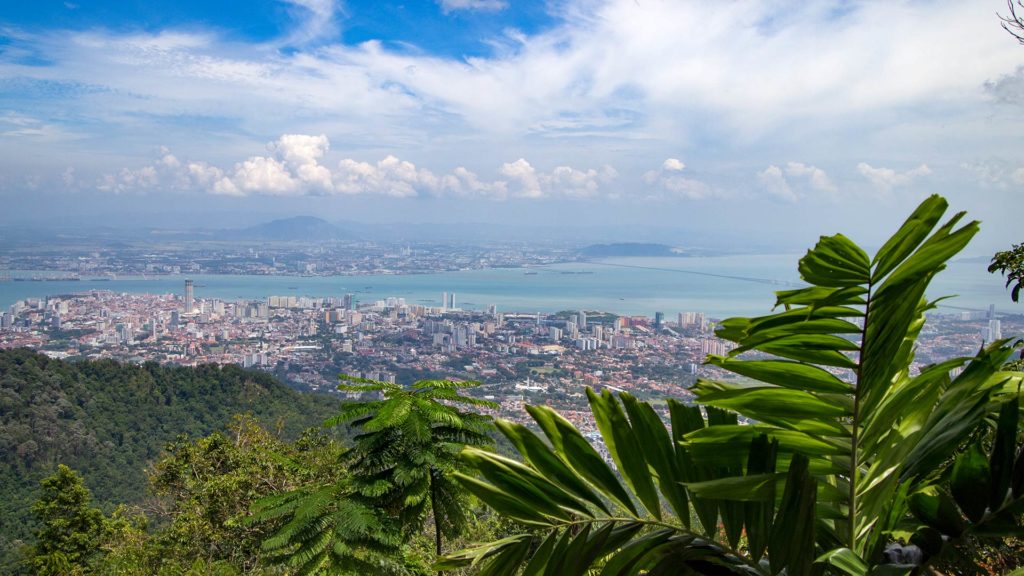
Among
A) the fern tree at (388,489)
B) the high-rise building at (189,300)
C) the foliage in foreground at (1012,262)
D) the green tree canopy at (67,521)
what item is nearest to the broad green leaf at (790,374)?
the foliage in foreground at (1012,262)

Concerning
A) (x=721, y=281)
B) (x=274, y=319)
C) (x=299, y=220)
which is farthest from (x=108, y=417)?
(x=299, y=220)

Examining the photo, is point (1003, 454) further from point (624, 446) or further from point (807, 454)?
point (624, 446)

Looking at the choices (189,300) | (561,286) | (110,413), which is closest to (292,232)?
(189,300)

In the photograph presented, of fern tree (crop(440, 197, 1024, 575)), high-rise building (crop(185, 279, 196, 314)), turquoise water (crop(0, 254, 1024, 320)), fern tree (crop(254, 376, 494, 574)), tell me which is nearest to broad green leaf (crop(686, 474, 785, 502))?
fern tree (crop(440, 197, 1024, 575))

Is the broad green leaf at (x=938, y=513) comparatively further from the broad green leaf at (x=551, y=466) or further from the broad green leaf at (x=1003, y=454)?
the broad green leaf at (x=551, y=466)

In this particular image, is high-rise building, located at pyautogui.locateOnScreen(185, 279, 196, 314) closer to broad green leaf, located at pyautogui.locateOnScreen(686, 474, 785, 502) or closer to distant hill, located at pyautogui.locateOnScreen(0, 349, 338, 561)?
distant hill, located at pyautogui.locateOnScreen(0, 349, 338, 561)

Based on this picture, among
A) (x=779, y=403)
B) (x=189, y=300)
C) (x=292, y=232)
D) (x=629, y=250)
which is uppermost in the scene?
(x=292, y=232)
